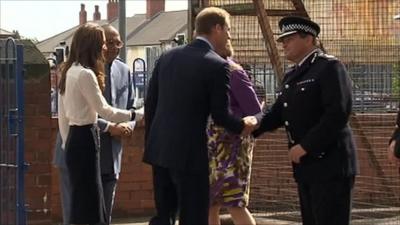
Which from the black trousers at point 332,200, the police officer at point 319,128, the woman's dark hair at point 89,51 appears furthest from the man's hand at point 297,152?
the woman's dark hair at point 89,51

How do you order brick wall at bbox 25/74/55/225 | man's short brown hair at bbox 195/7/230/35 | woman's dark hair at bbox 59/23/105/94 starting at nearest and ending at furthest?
man's short brown hair at bbox 195/7/230/35
woman's dark hair at bbox 59/23/105/94
brick wall at bbox 25/74/55/225

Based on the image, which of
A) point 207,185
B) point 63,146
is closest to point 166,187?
point 207,185

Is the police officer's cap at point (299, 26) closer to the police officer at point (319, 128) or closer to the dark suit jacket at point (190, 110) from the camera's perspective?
the police officer at point (319, 128)

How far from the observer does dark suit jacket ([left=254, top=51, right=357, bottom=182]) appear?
636 cm

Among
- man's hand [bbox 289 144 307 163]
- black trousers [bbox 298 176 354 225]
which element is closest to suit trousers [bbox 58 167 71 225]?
man's hand [bbox 289 144 307 163]

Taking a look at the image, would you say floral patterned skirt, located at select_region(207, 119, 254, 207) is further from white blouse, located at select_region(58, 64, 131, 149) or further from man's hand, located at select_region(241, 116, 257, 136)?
white blouse, located at select_region(58, 64, 131, 149)

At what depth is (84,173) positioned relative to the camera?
7.25 m

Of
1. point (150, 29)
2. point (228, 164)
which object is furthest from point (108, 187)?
point (150, 29)

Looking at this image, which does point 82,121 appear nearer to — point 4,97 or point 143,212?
point 4,97

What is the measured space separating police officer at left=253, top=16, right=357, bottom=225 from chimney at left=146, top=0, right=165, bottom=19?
77.7 m

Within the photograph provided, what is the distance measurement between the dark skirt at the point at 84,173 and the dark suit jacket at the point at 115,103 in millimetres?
453

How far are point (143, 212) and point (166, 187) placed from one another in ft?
15.0

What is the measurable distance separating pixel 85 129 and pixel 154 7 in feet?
257

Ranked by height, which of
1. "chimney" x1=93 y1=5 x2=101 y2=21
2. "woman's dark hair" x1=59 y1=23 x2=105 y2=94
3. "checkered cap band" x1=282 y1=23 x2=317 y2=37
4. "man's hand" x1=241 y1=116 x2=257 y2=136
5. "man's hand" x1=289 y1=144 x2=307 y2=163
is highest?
"chimney" x1=93 y1=5 x2=101 y2=21
